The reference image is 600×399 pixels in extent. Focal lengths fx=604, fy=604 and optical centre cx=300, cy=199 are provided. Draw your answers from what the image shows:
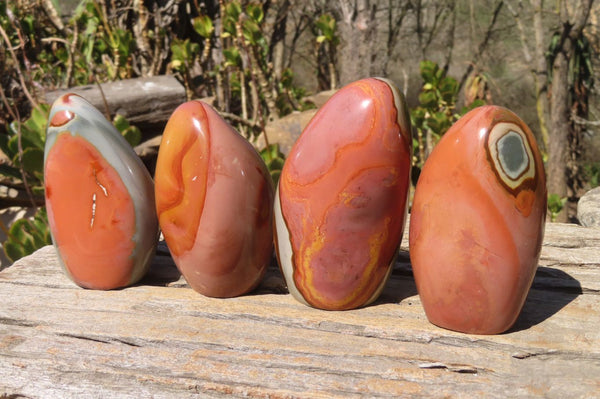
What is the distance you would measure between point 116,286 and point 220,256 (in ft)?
0.79

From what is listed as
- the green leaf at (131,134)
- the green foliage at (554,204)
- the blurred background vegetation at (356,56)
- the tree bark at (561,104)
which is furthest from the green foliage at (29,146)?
the tree bark at (561,104)

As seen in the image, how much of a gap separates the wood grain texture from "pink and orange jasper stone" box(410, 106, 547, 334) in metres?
0.06

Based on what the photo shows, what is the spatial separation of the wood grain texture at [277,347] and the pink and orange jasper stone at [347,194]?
0.07 m

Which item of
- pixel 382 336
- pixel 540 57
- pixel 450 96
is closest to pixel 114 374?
pixel 382 336

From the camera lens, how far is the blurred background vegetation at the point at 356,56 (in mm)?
2672

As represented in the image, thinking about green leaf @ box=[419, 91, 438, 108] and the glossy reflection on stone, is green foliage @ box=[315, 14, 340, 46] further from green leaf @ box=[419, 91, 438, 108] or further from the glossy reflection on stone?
the glossy reflection on stone

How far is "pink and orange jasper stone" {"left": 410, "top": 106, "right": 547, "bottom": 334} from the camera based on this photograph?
79 cm

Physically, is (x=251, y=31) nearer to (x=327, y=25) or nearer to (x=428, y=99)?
(x=327, y=25)

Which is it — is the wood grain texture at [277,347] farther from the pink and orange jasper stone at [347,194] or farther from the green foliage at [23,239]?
the green foliage at [23,239]

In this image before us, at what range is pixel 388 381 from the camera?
0.77 metres

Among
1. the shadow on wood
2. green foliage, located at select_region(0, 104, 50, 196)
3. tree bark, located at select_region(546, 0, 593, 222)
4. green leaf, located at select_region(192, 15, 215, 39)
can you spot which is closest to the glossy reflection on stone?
the shadow on wood

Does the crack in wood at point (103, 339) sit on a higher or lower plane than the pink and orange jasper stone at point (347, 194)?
lower

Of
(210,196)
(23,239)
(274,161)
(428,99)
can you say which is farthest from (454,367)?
(428,99)

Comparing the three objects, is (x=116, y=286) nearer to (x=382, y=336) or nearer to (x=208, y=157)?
(x=208, y=157)
